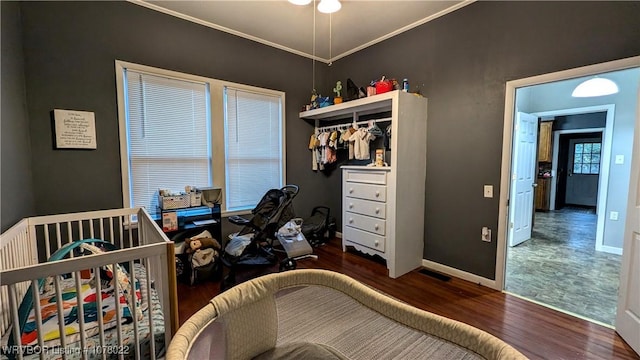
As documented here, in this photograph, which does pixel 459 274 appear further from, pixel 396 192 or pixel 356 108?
pixel 356 108

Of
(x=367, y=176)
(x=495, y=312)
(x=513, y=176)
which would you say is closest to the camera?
(x=495, y=312)

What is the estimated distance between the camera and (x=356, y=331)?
4.25 feet

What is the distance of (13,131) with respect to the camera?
1.88 meters

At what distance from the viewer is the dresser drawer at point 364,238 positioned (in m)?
3.07

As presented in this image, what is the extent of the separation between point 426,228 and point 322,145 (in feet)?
5.88

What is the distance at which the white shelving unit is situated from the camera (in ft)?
9.28

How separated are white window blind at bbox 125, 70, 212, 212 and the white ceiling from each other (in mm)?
748

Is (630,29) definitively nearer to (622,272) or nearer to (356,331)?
(622,272)

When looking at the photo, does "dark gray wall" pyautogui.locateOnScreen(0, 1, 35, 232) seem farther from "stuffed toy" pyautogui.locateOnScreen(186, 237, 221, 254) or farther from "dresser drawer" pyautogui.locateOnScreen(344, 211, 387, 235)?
"dresser drawer" pyautogui.locateOnScreen(344, 211, 387, 235)

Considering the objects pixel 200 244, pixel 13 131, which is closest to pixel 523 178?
pixel 200 244

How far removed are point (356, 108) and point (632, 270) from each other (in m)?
2.75

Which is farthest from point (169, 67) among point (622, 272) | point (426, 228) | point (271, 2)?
point (622, 272)

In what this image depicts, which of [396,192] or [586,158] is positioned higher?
[586,158]

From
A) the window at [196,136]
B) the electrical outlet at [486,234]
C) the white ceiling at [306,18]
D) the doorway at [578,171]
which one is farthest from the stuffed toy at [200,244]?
the doorway at [578,171]
